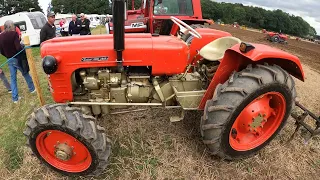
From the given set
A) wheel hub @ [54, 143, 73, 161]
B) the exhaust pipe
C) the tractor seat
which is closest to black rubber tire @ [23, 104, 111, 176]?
A: wheel hub @ [54, 143, 73, 161]

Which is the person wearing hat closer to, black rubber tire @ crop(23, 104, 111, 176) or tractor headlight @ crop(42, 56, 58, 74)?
tractor headlight @ crop(42, 56, 58, 74)

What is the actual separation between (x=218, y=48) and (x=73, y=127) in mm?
1998

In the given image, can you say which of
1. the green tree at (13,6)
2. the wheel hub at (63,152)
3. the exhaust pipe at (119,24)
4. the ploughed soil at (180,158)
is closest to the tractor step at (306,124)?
the ploughed soil at (180,158)

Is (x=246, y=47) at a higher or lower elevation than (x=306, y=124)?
higher

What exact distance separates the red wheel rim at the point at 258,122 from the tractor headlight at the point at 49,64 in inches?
70.9

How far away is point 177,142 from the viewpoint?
10.2 ft

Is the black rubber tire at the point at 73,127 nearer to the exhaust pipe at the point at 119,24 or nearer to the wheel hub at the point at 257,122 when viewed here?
the exhaust pipe at the point at 119,24

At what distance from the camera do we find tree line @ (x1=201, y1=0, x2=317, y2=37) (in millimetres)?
58375

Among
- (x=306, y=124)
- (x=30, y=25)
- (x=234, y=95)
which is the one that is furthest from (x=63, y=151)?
(x=30, y=25)

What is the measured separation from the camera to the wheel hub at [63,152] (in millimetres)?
2438

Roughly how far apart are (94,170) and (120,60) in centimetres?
107

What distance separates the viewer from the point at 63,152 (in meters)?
2.43

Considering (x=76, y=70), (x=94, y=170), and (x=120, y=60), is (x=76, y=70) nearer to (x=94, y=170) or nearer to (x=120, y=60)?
(x=120, y=60)

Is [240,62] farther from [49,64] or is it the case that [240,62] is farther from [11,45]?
[11,45]
